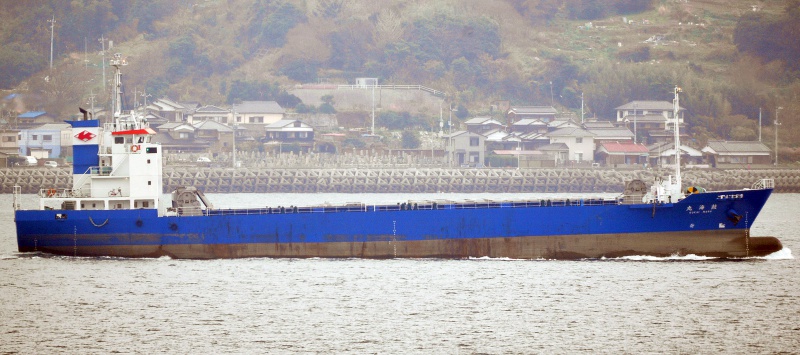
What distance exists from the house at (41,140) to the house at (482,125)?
38.4 metres

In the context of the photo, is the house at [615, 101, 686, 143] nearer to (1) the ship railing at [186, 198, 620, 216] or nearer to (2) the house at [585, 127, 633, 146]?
(2) the house at [585, 127, 633, 146]

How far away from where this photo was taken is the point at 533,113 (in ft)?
356

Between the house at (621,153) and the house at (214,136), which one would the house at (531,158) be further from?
the house at (214,136)

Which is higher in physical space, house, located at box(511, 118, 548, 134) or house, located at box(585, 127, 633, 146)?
house, located at box(511, 118, 548, 134)

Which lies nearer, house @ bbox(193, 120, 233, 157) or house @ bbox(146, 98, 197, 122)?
house @ bbox(193, 120, 233, 157)

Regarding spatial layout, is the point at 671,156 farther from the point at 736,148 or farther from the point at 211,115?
the point at 211,115

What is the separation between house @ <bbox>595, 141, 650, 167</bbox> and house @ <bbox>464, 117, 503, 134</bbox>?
12675 mm

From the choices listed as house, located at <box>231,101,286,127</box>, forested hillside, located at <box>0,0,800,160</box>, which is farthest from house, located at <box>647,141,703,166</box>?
house, located at <box>231,101,286,127</box>

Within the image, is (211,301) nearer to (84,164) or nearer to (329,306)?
(329,306)

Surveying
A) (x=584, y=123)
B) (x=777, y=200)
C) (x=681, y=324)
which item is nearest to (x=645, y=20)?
(x=584, y=123)

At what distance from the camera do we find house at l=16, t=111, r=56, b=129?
9900 cm

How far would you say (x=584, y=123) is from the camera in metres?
101

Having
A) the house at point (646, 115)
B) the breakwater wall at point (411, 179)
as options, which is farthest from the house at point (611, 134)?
the breakwater wall at point (411, 179)

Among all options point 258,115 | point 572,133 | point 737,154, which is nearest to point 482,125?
point 572,133
